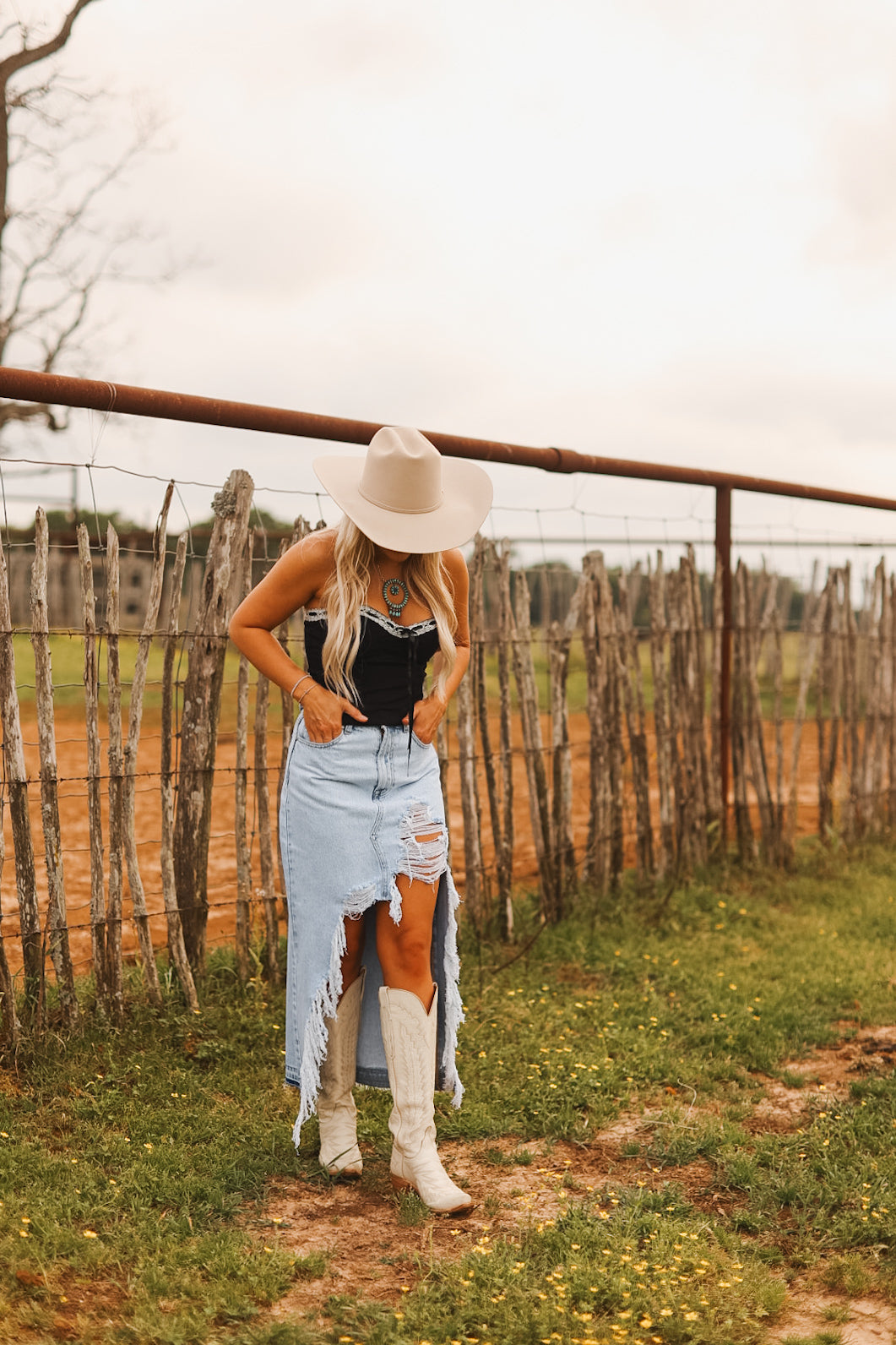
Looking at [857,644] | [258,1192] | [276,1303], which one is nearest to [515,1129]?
[258,1192]

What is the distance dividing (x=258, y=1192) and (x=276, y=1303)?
480mm

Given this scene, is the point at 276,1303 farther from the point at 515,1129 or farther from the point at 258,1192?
the point at 515,1129

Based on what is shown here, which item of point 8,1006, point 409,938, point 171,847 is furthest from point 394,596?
point 8,1006

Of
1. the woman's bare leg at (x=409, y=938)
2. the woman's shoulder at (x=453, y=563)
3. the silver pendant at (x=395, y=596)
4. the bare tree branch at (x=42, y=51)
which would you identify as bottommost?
Result: the woman's bare leg at (x=409, y=938)

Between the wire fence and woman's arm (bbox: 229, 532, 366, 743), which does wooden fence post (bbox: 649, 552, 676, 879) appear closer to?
the wire fence

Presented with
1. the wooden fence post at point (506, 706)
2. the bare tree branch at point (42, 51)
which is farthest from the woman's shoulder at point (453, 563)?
the bare tree branch at point (42, 51)

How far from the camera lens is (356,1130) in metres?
3.16

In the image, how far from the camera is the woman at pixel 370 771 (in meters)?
2.81

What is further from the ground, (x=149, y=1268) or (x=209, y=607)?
(x=209, y=607)

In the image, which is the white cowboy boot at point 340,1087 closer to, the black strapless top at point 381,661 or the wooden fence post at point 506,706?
the black strapless top at point 381,661

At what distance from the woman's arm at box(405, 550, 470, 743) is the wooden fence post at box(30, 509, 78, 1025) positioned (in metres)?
1.19

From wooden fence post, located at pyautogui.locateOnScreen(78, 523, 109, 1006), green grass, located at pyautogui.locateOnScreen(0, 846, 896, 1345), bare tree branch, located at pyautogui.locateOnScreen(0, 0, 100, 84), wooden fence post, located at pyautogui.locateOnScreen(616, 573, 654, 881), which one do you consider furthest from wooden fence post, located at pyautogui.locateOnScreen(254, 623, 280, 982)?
bare tree branch, located at pyautogui.locateOnScreen(0, 0, 100, 84)

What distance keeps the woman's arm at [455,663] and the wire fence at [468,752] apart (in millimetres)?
867

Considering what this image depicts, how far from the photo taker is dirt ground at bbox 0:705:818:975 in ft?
15.6
